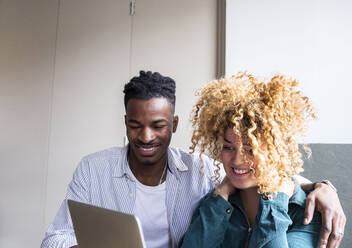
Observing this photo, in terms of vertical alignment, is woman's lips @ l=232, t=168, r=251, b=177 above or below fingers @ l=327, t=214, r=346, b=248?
above

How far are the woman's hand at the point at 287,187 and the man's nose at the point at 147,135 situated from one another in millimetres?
511

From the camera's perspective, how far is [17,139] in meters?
2.57

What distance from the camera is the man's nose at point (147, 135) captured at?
1.31 metres

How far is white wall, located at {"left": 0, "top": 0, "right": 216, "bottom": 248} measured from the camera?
2.41 meters

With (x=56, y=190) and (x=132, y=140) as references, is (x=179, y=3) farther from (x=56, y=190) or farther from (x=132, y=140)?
(x=56, y=190)

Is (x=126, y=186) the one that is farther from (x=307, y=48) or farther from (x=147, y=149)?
(x=307, y=48)

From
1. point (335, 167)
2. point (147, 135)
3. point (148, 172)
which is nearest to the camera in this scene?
point (147, 135)

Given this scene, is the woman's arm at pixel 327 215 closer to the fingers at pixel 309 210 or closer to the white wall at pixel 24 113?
the fingers at pixel 309 210

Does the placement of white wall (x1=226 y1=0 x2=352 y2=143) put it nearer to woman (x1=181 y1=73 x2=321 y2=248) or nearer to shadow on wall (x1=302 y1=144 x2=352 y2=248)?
shadow on wall (x1=302 y1=144 x2=352 y2=248)

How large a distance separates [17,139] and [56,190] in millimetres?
495

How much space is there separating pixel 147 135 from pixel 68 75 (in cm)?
144

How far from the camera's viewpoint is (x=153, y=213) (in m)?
1.37

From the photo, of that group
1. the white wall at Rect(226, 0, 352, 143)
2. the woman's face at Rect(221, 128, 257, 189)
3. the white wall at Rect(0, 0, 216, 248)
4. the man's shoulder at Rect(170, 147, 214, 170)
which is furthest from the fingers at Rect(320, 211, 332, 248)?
the white wall at Rect(0, 0, 216, 248)

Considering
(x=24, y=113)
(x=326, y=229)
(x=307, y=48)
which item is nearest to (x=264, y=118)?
(x=326, y=229)
